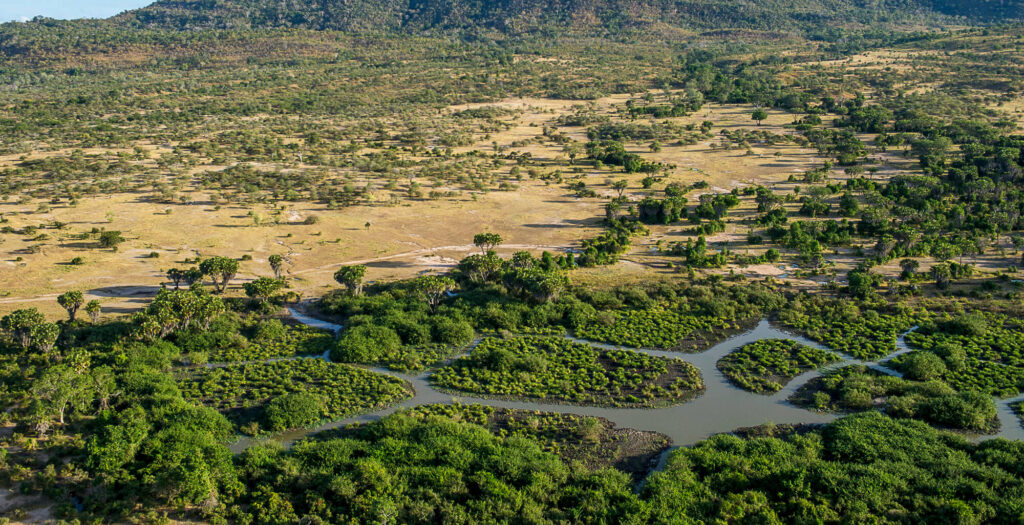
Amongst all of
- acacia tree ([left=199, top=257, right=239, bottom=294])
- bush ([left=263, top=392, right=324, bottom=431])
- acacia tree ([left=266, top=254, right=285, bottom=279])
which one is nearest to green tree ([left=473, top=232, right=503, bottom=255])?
acacia tree ([left=266, top=254, right=285, bottom=279])

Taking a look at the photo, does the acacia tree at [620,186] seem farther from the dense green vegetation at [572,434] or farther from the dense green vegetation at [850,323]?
the dense green vegetation at [572,434]

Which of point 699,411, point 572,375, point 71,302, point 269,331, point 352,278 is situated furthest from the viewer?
point 352,278

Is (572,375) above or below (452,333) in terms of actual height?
below

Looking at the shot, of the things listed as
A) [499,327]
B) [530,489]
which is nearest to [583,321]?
[499,327]

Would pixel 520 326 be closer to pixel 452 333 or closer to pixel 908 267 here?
pixel 452 333

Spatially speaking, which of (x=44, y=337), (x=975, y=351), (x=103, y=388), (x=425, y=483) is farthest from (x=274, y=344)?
(x=975, y=351)

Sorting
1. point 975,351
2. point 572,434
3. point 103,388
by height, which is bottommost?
point 975,351

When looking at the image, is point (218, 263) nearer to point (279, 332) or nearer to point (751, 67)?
point (279, 332)
